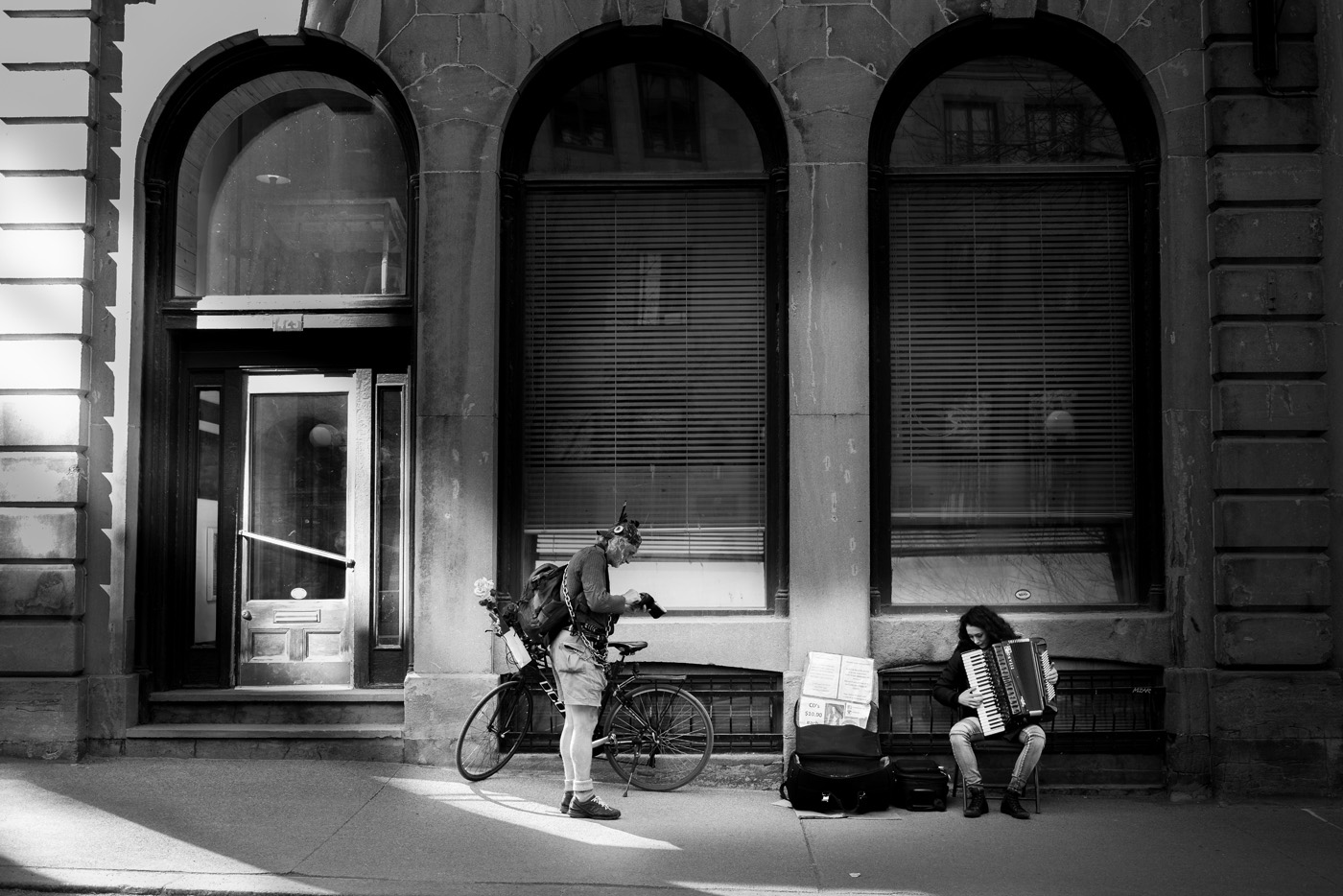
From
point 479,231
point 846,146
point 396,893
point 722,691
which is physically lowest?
point 396,893

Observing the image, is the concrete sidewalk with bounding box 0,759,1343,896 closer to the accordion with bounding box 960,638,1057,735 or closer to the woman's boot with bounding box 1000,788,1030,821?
the woman's boot with bounding box 1000,788,1030,821

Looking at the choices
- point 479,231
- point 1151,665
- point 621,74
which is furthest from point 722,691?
point 621,74

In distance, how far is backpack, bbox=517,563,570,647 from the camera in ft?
27.2

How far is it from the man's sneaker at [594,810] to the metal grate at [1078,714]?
8.24 ft

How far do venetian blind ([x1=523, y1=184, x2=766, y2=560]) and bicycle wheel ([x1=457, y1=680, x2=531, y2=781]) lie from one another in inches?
50.0

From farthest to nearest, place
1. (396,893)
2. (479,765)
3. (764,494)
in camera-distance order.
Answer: (764,494) → (479,765) → (396,893)

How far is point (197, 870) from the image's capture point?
673 cm

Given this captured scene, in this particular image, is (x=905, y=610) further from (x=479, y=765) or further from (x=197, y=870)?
(x=197, y=870)

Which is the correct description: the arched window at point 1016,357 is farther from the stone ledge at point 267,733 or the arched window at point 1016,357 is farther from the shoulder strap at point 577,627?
the stone ledge at point 267,733

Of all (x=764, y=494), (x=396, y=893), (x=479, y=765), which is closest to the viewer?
(x=396, y=893)

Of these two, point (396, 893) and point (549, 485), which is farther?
point (549, 485)

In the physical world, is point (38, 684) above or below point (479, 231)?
below

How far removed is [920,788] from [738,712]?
1656 millimetres

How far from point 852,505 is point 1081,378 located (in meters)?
2.18
